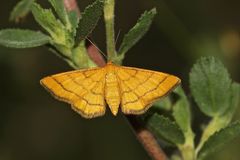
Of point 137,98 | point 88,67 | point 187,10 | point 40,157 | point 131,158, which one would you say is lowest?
point 131,158

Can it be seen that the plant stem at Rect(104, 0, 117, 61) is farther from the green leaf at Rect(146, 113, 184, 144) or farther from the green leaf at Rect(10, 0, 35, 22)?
the green leaf at Rect(10, 0, 35, 22)

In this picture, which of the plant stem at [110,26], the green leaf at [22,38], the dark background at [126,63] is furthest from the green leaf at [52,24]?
the dark background at [126,63]

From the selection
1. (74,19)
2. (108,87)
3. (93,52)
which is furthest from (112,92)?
(74,19)

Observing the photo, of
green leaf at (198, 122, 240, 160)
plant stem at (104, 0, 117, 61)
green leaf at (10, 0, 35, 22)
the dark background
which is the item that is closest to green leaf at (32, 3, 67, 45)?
plant stem at (104, 0, 117, 61)

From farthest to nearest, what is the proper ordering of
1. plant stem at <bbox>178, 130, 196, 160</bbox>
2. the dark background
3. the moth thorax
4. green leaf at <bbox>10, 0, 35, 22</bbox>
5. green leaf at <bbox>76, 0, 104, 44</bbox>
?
the dark background → green leaf at <bbox>10, 0, 35, 22</bbox> → plant stem at <bbox>178, 130, 196, 160</bbox> → the moth thorax → green leaf at <bbox>76, 0, 104, 44</bbox>

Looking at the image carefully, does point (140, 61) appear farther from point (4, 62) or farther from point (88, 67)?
point (88, 67)

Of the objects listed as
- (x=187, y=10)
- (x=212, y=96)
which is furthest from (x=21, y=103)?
(x=212, y=96)

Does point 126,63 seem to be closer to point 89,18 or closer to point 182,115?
point 182,115
